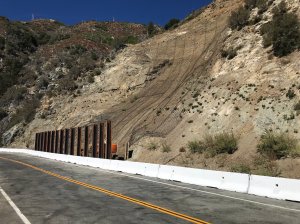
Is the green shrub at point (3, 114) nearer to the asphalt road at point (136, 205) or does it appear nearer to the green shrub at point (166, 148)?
the green shrub at point (166, 148)

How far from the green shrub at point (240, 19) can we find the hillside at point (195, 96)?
61 centimetres

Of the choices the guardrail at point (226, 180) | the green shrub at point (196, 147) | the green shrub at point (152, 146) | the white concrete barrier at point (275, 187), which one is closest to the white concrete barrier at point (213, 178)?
the guardrail at point (226, 180)

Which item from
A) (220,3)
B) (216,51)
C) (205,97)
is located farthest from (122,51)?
(205,97)

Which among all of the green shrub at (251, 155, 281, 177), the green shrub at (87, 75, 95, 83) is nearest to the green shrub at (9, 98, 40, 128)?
the green shrub at (87, 75, 95, 83)

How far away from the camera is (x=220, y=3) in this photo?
58844 mm

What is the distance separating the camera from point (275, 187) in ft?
50.9

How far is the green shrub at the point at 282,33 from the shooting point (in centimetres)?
3272

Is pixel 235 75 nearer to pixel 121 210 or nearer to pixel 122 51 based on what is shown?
pixel 121 210

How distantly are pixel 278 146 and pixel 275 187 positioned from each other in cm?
861

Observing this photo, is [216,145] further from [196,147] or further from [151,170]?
[151,170]

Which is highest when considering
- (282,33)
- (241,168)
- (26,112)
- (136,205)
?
(282,33)

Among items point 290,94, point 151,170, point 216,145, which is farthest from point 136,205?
point 290,94

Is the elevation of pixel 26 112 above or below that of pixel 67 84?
below

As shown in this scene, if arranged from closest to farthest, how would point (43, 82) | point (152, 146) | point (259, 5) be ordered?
1. point (152, 146)
2. point (259, 5)
3. point (43, 82)
